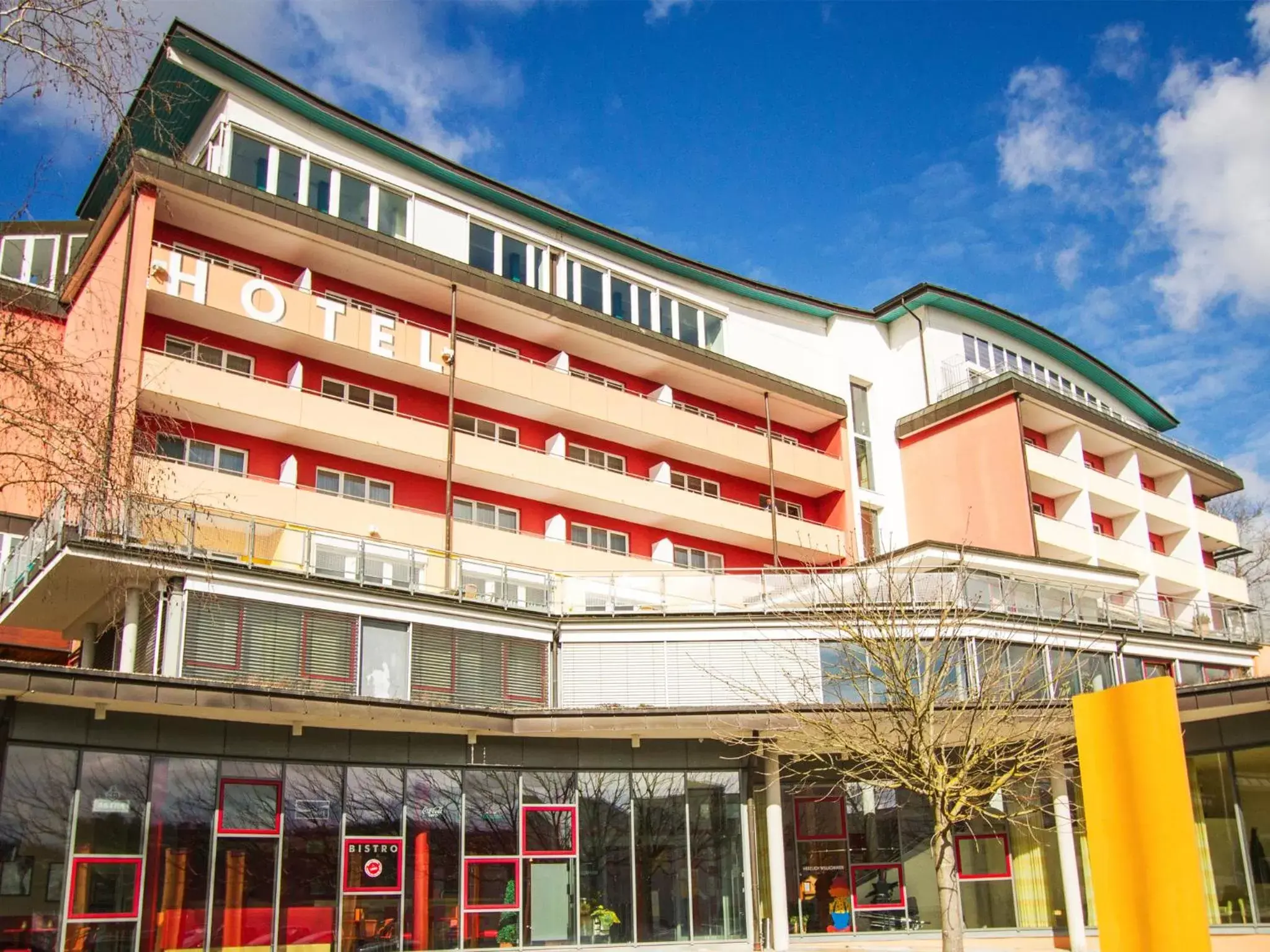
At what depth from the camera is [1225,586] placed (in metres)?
48.0

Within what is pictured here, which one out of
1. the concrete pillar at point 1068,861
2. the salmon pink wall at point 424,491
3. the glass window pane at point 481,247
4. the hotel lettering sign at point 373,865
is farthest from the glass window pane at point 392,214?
the concrete pillar at point 1068,861

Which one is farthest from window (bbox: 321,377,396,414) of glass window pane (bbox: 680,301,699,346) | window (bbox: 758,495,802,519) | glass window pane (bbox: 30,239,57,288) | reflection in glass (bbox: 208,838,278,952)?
window (bbox: 758,495,802,519)

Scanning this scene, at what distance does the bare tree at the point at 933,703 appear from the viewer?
61.5 feet

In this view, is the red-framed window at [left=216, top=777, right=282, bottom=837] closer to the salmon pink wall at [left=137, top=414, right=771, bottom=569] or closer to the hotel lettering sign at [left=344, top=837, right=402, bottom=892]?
the hotel lettering sign at [left=344, top=837, right=402, bottom=892]

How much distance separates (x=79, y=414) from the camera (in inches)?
395

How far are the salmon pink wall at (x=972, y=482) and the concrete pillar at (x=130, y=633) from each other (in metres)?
24.0

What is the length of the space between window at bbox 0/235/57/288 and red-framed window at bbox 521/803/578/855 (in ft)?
69.5

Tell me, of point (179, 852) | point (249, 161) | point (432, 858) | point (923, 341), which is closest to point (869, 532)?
point (923, 341)

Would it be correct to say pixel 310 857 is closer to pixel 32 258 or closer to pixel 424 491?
pixel 424 491

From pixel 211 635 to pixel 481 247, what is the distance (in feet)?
55.3

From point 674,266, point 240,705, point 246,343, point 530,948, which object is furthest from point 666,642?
point 674,266

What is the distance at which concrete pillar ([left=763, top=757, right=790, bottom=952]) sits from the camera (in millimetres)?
23641

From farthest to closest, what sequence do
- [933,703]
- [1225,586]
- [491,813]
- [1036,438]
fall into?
1. [1225,586]
2. [1036,438]
3. [491,813]
4. [933,703]

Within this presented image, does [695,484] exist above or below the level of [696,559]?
above
